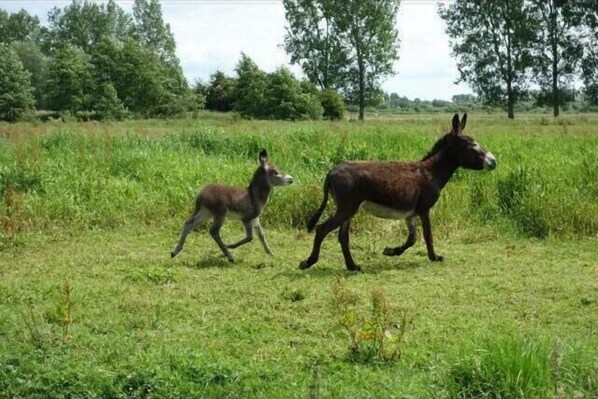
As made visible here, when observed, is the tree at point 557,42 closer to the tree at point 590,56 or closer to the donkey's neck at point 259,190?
the tree at point 590,56

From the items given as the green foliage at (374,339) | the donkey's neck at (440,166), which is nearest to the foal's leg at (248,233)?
the donkey's neck at (440,166)

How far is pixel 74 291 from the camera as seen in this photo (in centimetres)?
767

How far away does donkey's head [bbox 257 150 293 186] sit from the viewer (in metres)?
10.0

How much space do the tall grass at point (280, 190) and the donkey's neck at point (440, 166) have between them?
138cm

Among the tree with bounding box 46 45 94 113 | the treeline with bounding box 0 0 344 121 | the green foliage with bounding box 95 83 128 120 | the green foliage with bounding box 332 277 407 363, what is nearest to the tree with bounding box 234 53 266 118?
the treeline with bounding box 0 0 344 121

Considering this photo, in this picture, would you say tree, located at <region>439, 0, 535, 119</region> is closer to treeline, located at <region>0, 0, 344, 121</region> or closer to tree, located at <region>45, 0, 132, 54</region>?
treeline, located at <region>0, 0, 344, 121</region>

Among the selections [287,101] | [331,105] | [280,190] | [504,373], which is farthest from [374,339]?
[331,105]

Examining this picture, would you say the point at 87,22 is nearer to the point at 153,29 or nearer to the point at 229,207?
the point at 153,29

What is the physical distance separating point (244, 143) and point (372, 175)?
24.4 feet

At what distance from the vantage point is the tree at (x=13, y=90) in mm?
44250

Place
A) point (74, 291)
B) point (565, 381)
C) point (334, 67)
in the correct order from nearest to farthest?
1. point (565, 381)
2. point (74, 291)
3. point (334, 67)

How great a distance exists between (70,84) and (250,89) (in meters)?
11.1

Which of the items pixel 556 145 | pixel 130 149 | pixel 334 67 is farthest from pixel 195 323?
pixel 334 67

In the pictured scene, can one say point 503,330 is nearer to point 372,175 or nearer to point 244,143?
point 372,175
